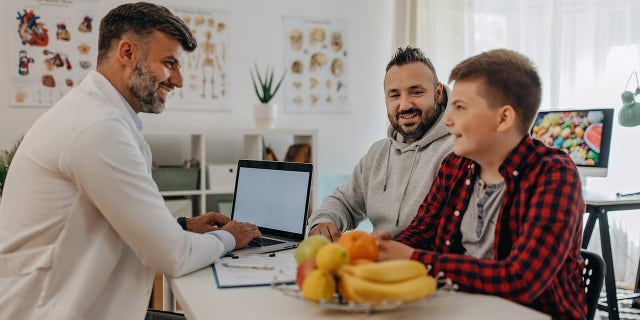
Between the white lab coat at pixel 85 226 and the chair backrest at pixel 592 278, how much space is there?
0.94 metres

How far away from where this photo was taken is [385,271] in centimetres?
97

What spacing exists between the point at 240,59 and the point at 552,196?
11.0ft

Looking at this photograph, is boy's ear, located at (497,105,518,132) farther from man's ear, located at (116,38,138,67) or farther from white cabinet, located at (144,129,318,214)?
white cabinet, located at (144,129,318,214)

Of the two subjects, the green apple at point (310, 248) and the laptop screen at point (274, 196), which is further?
the laptop screen at point (274, 196)

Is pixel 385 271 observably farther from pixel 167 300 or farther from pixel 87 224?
pixel 167 300

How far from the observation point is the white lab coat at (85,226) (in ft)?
4.24

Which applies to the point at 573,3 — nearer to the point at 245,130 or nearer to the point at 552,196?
the point at 245,130

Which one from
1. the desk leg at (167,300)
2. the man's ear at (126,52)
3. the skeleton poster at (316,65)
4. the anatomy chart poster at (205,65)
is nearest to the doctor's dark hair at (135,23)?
the man's ear at (126,52)

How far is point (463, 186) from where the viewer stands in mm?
1463

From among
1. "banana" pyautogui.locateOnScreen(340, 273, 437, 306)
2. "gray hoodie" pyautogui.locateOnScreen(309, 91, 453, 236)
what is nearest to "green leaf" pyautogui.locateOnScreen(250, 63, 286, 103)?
"gray hoodie" pyautogui.locateOnScreen(309, 91, 453, 236)

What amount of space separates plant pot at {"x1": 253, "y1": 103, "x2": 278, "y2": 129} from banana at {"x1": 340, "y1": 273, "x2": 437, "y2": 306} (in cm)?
307

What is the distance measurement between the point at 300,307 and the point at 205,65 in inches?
130

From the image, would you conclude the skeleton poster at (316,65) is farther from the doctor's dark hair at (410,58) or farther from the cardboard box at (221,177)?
the doctor's dark hair at (410,58)

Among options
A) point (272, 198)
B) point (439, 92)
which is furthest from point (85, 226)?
point (439, 92)
